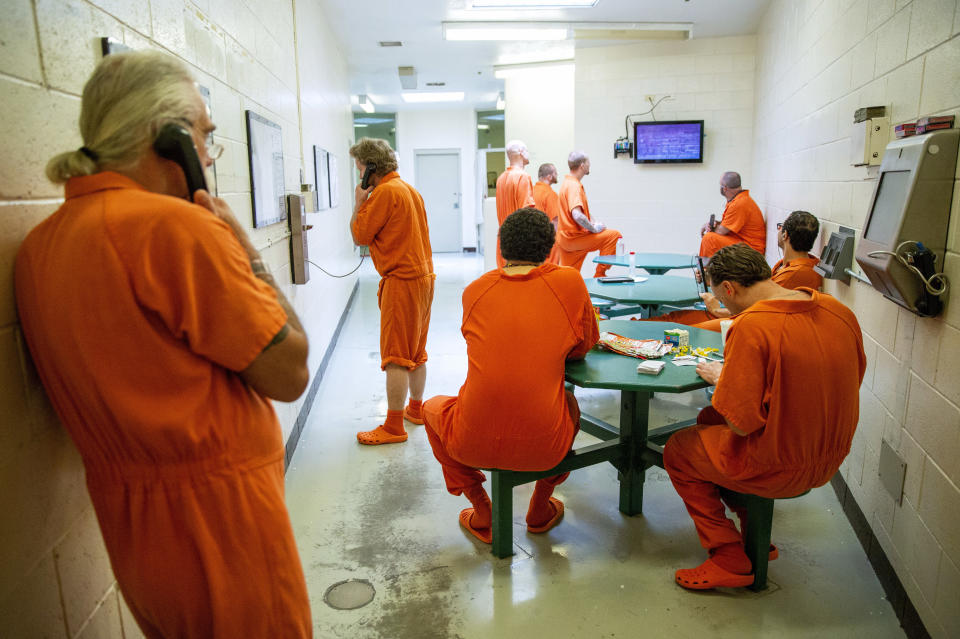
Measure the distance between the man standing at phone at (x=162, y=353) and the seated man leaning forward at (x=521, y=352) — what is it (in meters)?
1.12

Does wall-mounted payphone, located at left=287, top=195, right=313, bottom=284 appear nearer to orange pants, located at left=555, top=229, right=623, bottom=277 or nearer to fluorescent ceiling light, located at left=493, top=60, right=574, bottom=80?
orange pants, located at left=555, top=229, right=623, bottom=277

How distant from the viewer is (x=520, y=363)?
2178 mm

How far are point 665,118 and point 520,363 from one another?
5.86m

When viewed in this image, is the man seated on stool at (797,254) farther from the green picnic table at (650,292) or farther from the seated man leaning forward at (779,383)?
the seated man leaning forward at (779,383)

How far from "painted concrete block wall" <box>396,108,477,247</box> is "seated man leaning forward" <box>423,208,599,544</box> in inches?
417

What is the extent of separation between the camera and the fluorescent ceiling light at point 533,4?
215 inches

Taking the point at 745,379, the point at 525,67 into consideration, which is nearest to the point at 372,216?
the point at 745,379

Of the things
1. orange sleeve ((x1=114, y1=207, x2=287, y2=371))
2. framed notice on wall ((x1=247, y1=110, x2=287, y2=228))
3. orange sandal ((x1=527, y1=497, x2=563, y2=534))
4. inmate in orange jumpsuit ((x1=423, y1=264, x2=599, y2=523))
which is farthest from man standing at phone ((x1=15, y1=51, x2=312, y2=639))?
framed notice on wall ((x1=247, y1=110, x2=287, y2=228))

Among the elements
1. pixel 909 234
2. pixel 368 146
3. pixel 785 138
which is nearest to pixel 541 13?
pixel 785 138

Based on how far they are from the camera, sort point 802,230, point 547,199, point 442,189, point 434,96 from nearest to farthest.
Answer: point 802,230 → point 547,199 → point 434,96 → point 442,189

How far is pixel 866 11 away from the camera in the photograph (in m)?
2.93

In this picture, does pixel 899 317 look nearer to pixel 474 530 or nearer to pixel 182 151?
pixel 474 530

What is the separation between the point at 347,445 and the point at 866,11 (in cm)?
336

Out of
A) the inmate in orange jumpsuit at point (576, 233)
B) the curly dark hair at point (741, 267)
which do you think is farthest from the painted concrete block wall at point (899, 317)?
the inmate in orange jumpsuit at point (576, 233)
